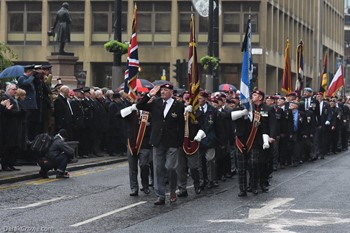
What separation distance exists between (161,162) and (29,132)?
7.60 meters

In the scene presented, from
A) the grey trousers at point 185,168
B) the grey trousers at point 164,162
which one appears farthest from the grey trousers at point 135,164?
the grey trousers at point 164,162

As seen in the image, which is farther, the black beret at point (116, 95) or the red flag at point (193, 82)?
the black beret at point (116, 95)

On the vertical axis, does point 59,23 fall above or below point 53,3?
below

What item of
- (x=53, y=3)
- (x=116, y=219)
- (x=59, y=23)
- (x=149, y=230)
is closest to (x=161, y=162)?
(x=116, y=219)

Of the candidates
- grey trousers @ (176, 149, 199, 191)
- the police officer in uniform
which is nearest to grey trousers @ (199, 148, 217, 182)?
grey trousers @ (176, 149, 199, 191)

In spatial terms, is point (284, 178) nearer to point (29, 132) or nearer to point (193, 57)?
point (193, 57)

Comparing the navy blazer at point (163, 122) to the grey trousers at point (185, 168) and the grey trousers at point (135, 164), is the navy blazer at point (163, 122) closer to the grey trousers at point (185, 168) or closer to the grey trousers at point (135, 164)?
the grey trousers at point (135, 164)

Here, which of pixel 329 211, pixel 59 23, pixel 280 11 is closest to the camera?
pixel 329 211

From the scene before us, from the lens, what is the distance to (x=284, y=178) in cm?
2164

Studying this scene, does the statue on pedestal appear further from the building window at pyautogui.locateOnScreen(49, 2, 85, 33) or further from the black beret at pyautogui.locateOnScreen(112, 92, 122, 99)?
the building window at pyautogui.locateOnScreen(49, 2, 85, 33)

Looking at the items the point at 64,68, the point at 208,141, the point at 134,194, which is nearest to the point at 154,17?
the point at 64,68

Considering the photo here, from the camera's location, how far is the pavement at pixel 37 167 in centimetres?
1942

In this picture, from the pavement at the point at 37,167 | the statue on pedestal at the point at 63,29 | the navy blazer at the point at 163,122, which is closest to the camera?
the navy blazer at the point at 163,122

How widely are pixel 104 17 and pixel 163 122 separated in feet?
165
